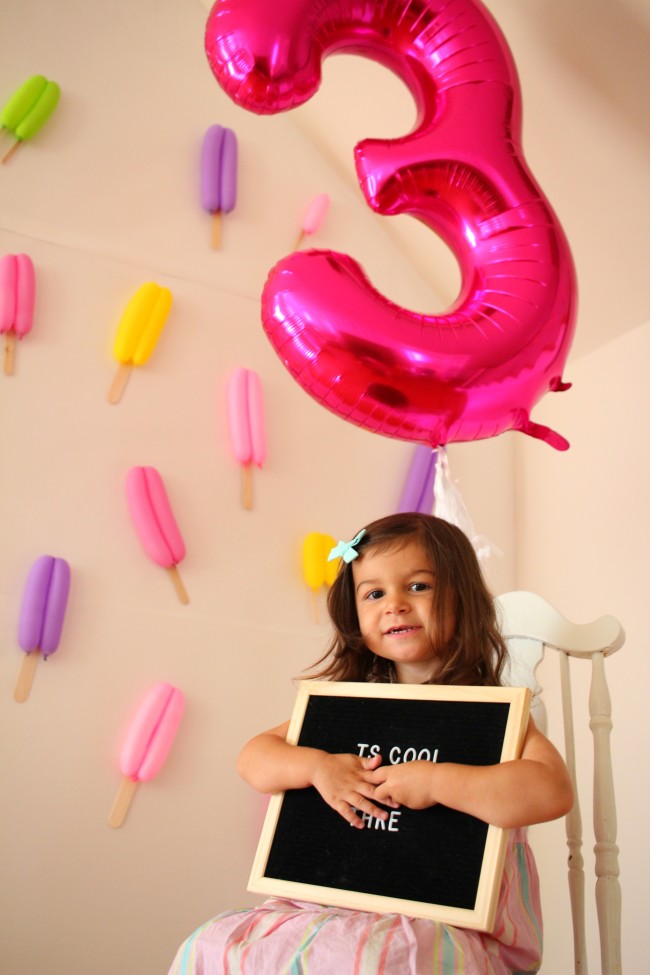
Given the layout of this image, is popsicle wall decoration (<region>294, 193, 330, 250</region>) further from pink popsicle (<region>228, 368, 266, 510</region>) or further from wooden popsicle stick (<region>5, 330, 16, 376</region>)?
wooden popsicle stick (<region>5, 330, 16, 376</region>)

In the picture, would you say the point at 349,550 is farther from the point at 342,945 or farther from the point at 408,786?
the point at 342,945

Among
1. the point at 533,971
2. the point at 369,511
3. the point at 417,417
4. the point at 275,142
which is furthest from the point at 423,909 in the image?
the point at 275,142

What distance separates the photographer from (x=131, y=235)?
6.08ft

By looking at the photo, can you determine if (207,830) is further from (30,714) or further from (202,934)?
(202,934)

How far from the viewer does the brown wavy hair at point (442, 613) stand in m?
1.17

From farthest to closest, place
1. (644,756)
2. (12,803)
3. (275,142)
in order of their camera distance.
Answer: (275,142) → (644,756) → (12,803)

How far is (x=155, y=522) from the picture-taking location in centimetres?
167

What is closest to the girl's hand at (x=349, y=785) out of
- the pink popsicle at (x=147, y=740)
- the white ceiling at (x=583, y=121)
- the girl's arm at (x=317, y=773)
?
the girl's arm at (x=317, y=773)

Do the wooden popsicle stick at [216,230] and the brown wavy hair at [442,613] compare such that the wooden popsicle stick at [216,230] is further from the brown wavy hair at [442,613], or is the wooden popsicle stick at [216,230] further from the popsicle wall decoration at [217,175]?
the brown wavy hair at [442,613]

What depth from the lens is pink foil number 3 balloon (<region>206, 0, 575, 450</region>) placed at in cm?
122

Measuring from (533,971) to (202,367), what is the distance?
1.22 m

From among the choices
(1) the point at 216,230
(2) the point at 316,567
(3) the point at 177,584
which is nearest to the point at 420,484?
(2) the point at 316,567

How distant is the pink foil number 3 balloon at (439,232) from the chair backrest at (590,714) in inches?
10.3

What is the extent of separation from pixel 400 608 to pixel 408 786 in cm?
27
